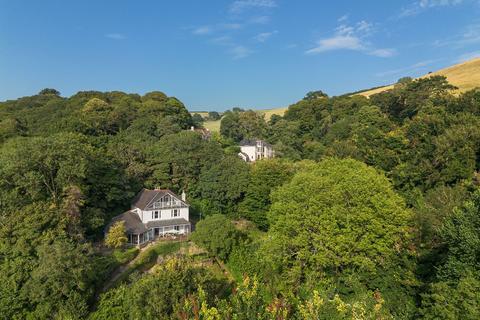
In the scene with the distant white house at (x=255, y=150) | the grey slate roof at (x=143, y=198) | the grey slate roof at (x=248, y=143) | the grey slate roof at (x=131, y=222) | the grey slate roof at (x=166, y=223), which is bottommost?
the grey slate roof at (x=166, y=223)

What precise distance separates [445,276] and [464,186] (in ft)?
53.6

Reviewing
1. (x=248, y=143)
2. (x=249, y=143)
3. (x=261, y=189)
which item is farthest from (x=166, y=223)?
(x=248, y=143)

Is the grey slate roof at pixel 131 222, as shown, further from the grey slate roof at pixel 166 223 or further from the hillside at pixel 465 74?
the hillside at pixel 465 74

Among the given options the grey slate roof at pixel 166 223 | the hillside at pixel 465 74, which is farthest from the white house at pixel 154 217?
the hillside at pixel 465 74

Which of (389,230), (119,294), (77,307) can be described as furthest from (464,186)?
(77,307)

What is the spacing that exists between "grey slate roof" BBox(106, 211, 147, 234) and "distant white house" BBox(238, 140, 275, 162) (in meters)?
31.5

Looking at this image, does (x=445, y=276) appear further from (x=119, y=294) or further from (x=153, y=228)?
(x=153, y=228)

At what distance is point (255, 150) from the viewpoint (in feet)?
213

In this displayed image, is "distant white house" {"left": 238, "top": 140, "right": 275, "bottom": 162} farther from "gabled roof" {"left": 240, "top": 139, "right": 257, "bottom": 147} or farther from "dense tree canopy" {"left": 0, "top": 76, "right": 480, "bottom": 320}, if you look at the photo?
"dense tree canopy" {"left": 0, "top": 76, "right": 480, "bottom": 320}

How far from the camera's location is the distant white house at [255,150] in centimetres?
6475

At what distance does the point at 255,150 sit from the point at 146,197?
31.5m

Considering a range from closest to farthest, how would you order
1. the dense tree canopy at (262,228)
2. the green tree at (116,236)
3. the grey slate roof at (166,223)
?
the dense tree canopy at (262,228) → the green tree at (116,236) → the grey slate roof at (166,223)

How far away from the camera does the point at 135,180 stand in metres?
41.8

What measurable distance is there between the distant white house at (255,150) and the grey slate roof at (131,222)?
103ft
